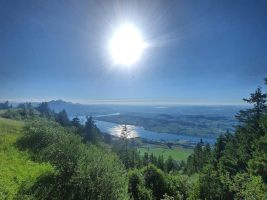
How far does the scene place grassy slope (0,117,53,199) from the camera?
30.9m

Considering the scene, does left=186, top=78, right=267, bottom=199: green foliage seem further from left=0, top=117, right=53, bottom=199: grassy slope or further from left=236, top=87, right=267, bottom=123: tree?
left=0, top=117, right=53, bottom=199: grassy slope

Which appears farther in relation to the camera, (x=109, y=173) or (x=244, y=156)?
(x=244, y=156)

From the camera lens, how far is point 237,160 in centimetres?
4972

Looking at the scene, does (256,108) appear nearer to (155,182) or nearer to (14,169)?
(155,182)

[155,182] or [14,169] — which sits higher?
[14,169]

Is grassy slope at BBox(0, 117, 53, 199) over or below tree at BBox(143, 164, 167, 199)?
over

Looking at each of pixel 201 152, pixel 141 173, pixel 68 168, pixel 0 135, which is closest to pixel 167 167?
pixel 201 152

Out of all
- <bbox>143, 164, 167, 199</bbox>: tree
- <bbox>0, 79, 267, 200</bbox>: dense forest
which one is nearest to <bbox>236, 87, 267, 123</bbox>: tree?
<bbox>0, 79, 267, 200</bbox>: dense forest

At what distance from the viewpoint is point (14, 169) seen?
39688mm

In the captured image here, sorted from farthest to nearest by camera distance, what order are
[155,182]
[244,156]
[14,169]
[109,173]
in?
1. [155,182]
2. [244,156]
3. [14,169]
4. [109,173]

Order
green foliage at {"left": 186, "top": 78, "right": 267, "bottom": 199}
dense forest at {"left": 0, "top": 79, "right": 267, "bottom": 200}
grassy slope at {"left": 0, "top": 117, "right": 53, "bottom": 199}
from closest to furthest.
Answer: grassy slope at {"left": 0, "top": 117, "right": 53, "bottom": 199}, dense forest at {"left": 0, "top": 79, "right": 267, "bottom": 200}, green foliage at {"left": 186, "top": 78, "right": 267, "bottom": 199}

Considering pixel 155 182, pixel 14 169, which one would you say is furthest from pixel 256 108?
pixel 14 169

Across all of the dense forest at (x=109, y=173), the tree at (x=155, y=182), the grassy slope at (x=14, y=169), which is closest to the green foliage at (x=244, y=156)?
the dense forest at (x=109, y=173)

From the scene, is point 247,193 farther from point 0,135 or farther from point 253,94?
point 0,135
